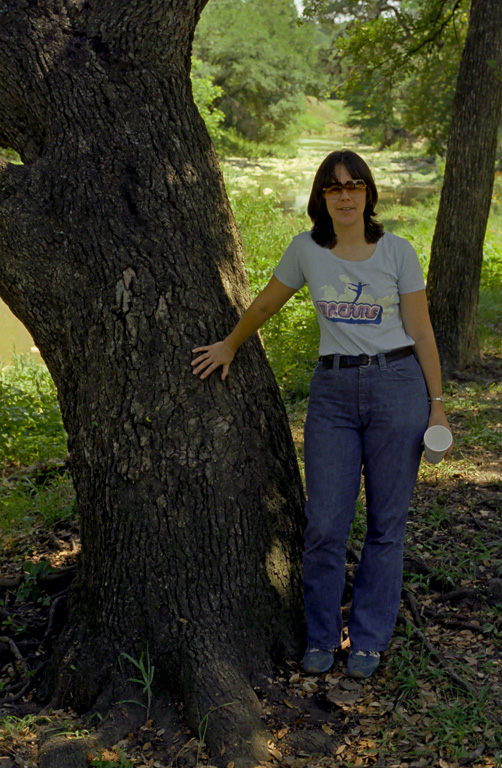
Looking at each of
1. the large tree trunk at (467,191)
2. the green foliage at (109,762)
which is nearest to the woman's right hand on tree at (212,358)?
the green foliage at (109,762)

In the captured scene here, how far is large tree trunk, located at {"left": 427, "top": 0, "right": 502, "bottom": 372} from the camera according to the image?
697 centimetres

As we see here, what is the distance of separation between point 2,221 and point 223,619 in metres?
1.85

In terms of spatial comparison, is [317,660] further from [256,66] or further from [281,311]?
[256,66]

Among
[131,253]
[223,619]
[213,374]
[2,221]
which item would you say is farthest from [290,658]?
[2,221]

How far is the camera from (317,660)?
9.90 feet

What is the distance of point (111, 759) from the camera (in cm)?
261

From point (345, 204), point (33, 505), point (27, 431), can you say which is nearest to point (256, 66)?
point (27, 431)

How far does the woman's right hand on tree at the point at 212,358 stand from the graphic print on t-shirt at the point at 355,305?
0.45 m

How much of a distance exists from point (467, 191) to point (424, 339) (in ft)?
15.6

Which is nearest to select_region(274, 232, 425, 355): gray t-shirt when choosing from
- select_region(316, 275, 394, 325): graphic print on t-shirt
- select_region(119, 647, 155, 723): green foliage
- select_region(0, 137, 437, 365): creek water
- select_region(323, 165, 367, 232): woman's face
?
select_region(316, 275, 394, 325): graphic print on t-shirt

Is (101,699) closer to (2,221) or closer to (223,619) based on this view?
(223,619)

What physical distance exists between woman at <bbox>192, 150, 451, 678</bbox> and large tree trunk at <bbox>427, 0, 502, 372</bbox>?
178 inches

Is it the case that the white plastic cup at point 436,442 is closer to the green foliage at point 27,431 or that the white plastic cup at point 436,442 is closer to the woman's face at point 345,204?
the woman's face at point 345,204

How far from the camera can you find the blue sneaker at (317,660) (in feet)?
9.88
